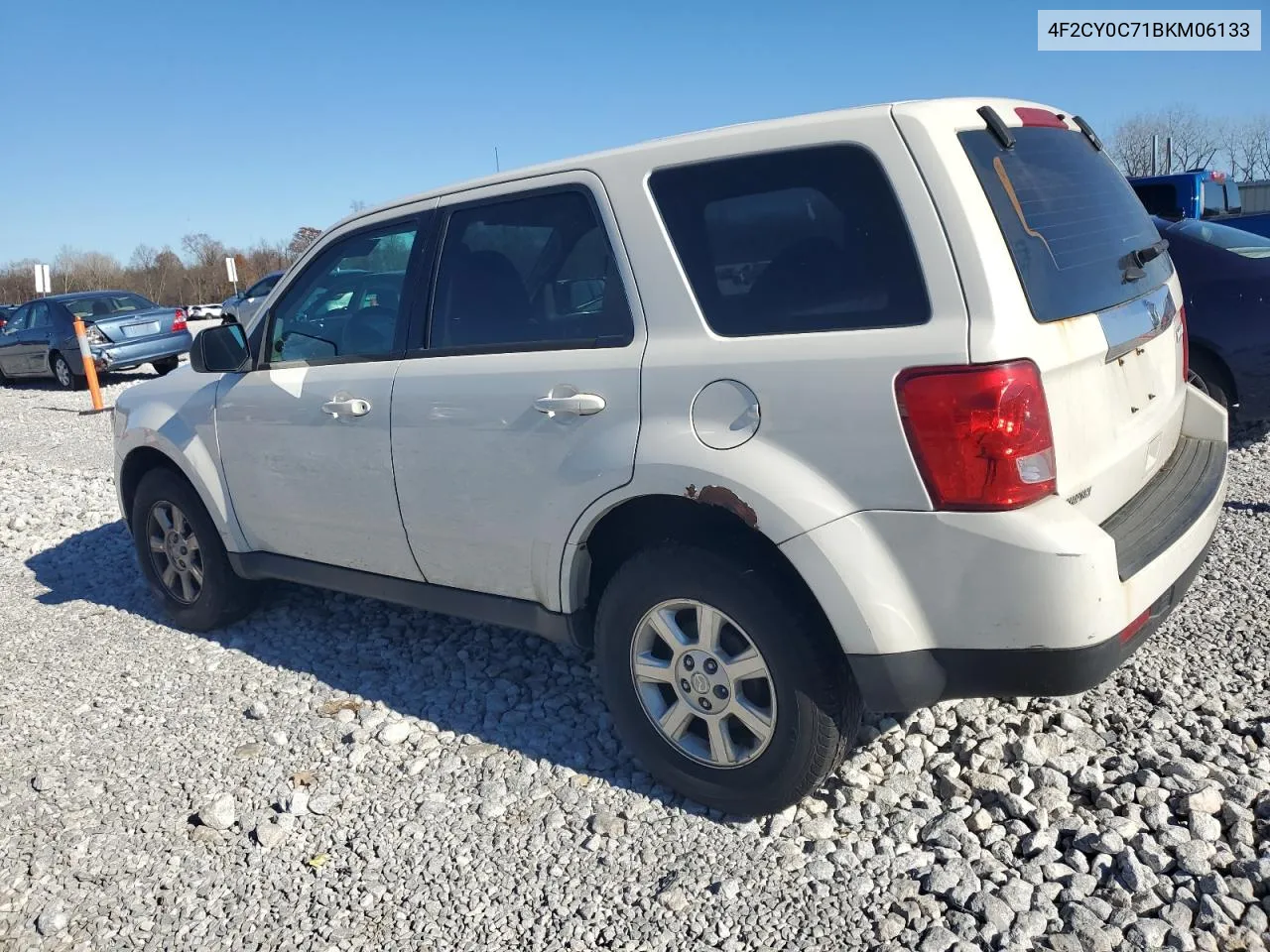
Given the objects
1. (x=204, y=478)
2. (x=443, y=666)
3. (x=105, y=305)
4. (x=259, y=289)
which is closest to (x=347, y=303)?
(x=204, y=478)

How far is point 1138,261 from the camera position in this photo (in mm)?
3080

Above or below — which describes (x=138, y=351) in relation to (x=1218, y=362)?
above

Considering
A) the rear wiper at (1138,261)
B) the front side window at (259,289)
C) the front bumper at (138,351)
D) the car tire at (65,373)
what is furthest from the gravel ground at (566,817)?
the front side window at (259,289)

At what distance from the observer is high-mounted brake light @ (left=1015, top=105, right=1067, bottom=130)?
293 centimetres

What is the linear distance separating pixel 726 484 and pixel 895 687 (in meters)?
0.68

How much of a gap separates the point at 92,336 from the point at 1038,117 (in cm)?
1569

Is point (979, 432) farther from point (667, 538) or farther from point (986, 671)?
point (667, 538)

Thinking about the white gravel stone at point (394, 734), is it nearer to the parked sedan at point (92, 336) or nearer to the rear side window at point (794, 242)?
the rear side window at point (794, 242)

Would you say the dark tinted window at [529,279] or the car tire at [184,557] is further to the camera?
the car tire at [184,557]

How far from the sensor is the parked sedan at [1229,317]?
605cm

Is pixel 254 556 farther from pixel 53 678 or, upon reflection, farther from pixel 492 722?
pixel 492 722

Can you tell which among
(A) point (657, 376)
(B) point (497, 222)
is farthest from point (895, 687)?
(B) point (497, 222)

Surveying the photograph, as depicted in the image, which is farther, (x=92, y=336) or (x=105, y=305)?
(x=105, y=305)

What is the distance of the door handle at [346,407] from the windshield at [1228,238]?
5.32m
